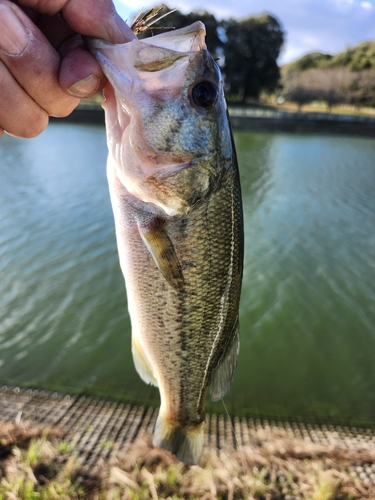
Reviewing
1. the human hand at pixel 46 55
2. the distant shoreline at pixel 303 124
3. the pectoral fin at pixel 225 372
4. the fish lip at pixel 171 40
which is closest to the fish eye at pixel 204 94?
the fish lip at pixel 171 40

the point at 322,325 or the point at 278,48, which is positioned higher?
the point at 278,48

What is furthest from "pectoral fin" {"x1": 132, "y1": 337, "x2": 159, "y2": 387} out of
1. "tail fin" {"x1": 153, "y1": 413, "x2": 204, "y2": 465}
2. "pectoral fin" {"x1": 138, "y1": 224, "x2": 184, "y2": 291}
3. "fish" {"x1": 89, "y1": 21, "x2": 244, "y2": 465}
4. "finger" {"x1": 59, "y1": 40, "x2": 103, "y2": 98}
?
"finger" {"x1": 59, "y1": 40, "x2": 103, "y2": 98}

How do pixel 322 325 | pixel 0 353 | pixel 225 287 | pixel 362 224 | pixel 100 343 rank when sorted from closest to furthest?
1. pixel 225 287
2. pixel 0 353
3. pixel 100 343
4. pixel 322 325
5. pixel 362 224

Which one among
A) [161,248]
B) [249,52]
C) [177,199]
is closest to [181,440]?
[161,248]

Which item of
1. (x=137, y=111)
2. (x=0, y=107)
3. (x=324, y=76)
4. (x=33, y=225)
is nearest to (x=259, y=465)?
(x=137, y=111)

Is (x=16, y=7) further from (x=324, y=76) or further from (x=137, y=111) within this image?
(x=324, y=76)

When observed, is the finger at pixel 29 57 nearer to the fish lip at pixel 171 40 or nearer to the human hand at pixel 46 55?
the human hand at pixel 46 55

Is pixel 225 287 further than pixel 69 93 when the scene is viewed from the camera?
Yes
